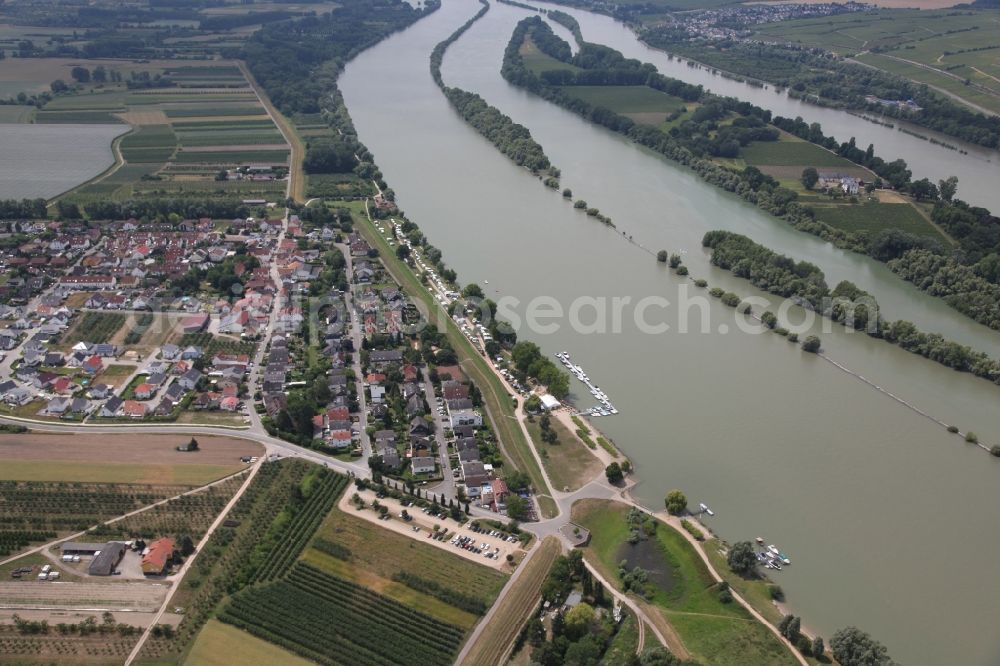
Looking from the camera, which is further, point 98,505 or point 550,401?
point 550,401

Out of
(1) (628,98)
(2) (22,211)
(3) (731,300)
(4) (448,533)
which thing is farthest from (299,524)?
(1) (628,98)

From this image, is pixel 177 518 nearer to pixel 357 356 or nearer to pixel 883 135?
pixel 357 356

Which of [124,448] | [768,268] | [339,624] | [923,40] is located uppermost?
[923,40]

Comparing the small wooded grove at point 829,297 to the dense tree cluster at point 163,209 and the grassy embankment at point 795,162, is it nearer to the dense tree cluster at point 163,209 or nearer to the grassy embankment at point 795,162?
the grassy embankment at point 795,162

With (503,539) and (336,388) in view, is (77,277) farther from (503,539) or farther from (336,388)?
(503,539)

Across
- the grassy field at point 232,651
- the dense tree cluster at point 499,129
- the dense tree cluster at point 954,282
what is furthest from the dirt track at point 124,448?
the dense tree cluster at point 499,129

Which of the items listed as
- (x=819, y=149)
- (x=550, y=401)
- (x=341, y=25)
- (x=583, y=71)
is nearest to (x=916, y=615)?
(x=550, y=401)
